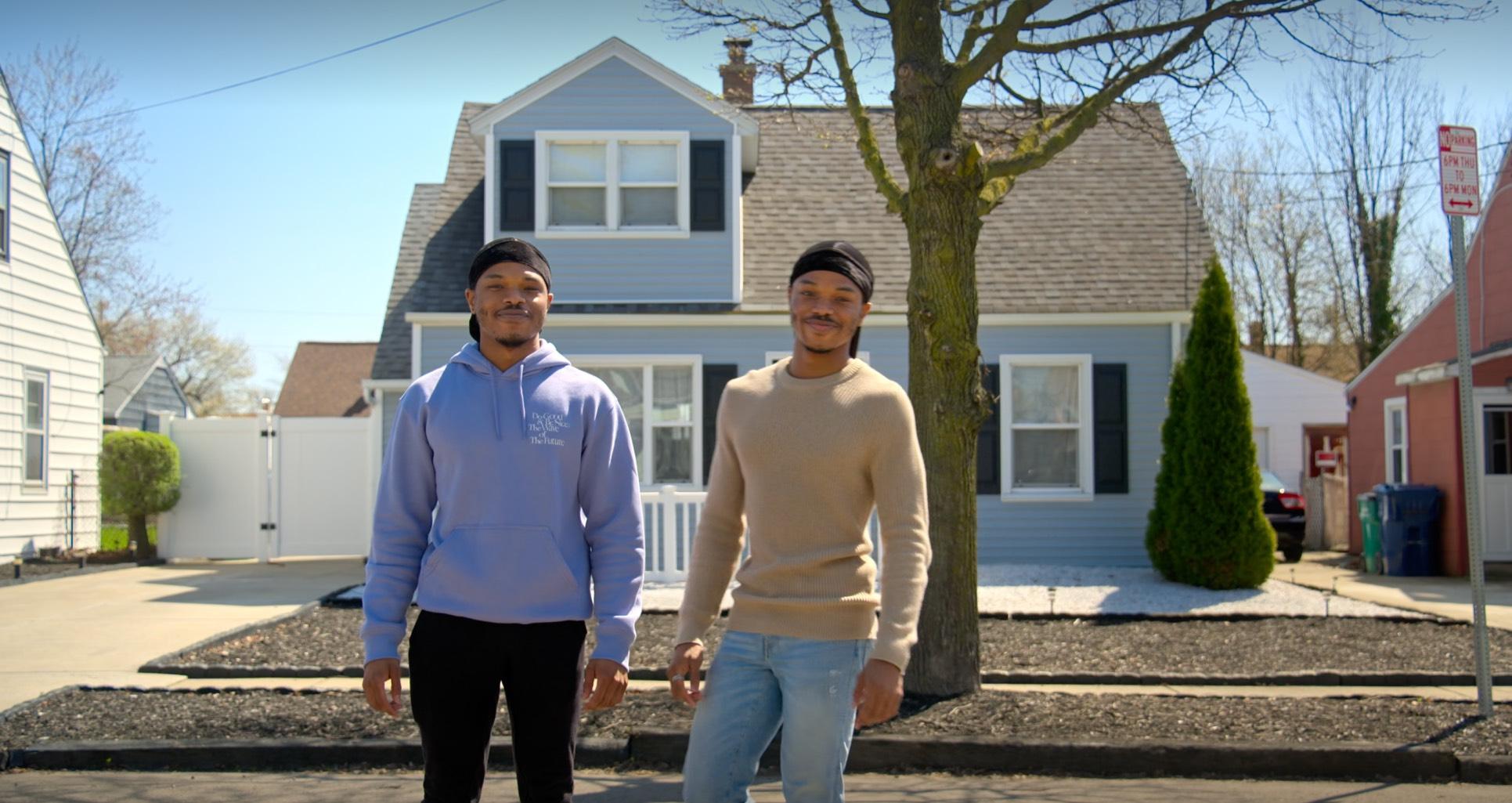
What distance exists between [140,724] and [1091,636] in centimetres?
638

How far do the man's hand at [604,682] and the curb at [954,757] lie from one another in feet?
10.4

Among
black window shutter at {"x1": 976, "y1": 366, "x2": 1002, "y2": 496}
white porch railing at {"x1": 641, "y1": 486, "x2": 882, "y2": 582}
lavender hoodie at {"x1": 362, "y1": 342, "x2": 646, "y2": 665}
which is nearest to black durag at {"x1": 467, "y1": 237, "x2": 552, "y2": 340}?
lavender hoodie at {"x1": 362, "y1": 342, "x2": 646, "y2": 665}

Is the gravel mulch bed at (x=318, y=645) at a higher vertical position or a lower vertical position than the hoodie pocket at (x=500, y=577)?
lower

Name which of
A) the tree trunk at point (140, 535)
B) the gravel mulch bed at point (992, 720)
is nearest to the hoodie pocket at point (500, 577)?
the gravel mulch bed at point (992, 720)

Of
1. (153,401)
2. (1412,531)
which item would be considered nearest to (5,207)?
(153,401)

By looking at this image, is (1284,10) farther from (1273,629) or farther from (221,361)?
(221,361)

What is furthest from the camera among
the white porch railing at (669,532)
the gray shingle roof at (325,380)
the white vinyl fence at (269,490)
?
the gray shingle roof at (325,380)

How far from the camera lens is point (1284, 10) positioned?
841cm

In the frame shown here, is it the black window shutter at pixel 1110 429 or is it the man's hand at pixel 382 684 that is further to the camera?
the black window shutter at pixel 1110 429

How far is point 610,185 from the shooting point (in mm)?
15578

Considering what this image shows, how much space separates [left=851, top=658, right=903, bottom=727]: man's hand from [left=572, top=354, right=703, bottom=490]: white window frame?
12038 mm

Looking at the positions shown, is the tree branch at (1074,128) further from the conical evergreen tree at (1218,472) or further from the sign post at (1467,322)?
the conical evergreen tree at (1218,472)

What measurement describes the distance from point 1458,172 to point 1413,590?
26.7 ft

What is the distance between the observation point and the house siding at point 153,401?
1064 inches
